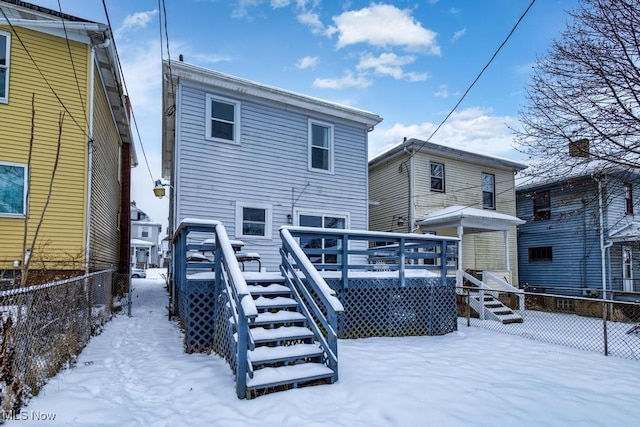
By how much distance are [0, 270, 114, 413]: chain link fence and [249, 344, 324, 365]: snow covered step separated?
77.0 inches

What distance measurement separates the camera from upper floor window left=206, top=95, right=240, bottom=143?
33.7 feet

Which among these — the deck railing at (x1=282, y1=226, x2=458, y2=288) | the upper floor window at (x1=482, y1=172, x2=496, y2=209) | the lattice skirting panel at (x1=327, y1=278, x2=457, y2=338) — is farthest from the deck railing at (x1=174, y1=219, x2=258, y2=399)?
the upper floor window at (x1=482, y1=172, x2=496, y2=209)

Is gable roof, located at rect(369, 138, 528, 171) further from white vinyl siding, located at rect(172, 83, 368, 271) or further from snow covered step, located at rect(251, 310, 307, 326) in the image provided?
snow covered step, located at rect(251, 310, 307, 326)

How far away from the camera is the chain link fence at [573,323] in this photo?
7551 mm

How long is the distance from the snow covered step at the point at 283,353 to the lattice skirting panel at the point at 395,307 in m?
2.44

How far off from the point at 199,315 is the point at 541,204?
58.4 feet

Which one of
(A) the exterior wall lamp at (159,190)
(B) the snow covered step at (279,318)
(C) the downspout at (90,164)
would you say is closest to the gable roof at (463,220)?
(A) the exterior wall lamp at (159,190)

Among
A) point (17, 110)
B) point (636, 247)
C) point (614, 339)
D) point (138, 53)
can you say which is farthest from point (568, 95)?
point (636, 247)

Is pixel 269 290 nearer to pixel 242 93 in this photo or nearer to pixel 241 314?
pixel 241 314

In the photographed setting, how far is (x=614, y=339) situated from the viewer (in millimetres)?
9359

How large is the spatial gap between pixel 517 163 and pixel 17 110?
17149 mm

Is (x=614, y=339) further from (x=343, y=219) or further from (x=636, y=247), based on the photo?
(x=636, y=247)

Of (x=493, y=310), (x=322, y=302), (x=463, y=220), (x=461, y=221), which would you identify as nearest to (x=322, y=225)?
(x=461, y=221)

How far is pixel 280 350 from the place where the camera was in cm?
442
